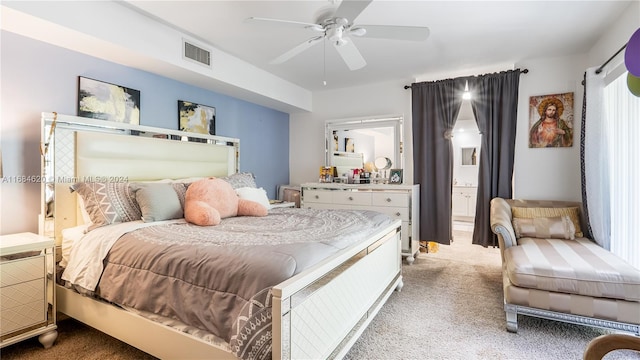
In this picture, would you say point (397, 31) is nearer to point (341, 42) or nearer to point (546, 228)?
point (341, 42)

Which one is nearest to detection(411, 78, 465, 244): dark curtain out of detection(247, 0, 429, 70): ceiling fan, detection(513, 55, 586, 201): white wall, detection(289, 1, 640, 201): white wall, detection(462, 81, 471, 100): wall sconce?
detection(462, 81, 471, 100): wall sconce

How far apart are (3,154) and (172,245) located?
158cm

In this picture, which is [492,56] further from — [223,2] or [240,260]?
[240,260]

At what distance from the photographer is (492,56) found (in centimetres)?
342

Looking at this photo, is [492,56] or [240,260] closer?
[240,260]

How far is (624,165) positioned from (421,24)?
208cm

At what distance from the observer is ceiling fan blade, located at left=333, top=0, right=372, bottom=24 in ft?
5.65

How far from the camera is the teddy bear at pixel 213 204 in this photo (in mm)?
2275

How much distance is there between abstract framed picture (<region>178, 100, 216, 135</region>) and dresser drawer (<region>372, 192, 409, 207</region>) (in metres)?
2.17

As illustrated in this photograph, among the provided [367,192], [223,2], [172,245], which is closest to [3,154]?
[172,245]

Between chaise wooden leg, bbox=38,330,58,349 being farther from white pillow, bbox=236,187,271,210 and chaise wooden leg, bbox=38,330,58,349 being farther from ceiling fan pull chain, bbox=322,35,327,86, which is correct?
ceiling fan pull chain, bbox=322,35,327,86

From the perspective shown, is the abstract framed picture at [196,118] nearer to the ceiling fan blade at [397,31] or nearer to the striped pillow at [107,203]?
the striped pillow at [107,203]

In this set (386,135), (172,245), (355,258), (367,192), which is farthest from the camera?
(386,135)

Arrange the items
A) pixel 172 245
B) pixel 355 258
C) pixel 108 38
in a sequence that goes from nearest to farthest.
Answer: pixel 172 245 → pixel 355 258 → pixel 108 38
